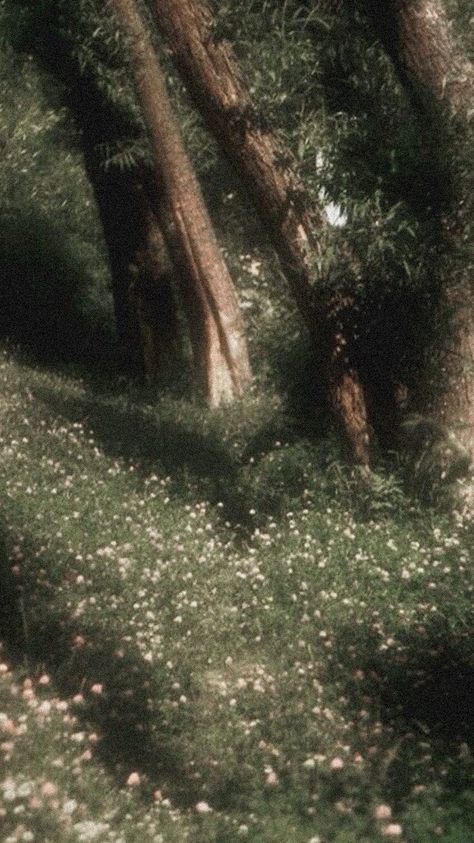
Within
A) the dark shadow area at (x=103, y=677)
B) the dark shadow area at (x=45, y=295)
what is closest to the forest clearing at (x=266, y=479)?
the dark shadow area at (x=103, y=677)

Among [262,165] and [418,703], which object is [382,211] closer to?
[262,165]

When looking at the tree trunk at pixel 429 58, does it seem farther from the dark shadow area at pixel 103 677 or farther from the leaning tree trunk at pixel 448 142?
the dark shadow area at pixel 103 677

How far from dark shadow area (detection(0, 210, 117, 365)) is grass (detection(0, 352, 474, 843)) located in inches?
510

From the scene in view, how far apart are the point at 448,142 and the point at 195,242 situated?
23.9 ft

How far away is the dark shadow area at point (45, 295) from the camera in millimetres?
27094

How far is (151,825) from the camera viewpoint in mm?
6305

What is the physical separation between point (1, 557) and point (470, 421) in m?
4.33

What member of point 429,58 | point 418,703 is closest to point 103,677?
point 418,703

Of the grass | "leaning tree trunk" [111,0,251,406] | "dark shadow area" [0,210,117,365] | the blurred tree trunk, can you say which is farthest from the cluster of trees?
"dark shadow area" [0,210,117,365]

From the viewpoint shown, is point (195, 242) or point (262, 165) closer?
point (262, 165)

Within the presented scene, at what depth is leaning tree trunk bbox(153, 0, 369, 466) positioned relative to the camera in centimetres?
1206

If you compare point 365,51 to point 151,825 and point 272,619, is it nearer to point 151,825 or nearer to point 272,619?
point 272,619

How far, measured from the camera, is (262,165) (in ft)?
39.5

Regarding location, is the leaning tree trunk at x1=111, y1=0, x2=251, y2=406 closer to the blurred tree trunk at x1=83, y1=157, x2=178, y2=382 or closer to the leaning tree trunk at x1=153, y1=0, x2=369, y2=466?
the blurred tree trunk at x1=83, y1=157, x2=178, y2=382
